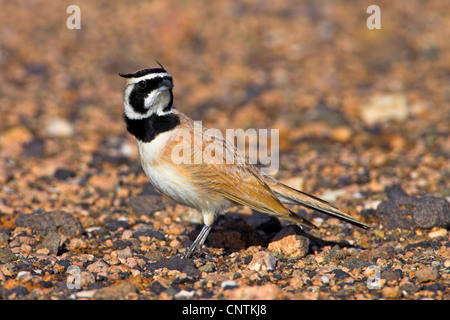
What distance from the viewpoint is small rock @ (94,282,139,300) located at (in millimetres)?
5281

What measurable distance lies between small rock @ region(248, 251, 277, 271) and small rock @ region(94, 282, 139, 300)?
1.29 meters

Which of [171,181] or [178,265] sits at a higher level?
[171,181]

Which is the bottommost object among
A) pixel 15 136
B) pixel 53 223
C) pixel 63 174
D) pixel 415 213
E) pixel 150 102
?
pixel 53 223

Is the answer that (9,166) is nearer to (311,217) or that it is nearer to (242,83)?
(311,217)

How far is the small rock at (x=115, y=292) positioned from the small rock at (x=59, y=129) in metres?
6.19

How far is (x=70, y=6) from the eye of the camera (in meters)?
16.5

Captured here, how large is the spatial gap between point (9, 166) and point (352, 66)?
26.8 ft

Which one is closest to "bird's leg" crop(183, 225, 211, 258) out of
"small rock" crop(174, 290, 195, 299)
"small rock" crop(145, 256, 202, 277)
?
"small rock" crop(145, 256, 202, 277)

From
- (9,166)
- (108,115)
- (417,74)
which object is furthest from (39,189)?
(417,74)

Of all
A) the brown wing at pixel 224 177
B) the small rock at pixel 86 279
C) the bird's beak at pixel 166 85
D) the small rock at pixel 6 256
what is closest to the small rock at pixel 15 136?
the small rock at pixel 6 256

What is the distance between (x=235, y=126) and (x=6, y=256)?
628cm

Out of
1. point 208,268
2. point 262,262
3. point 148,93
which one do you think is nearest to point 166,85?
point 148,93

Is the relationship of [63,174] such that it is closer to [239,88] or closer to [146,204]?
[146,204]

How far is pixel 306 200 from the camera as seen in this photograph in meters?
6.56
